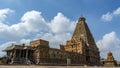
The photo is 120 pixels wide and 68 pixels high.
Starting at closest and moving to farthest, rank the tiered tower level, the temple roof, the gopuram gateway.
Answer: the gopuram gateway
the tiered tower level
the temple roof

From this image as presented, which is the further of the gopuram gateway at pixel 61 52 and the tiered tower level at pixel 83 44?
the tiered tower level at pixel 83 44

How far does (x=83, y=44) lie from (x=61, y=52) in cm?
1532

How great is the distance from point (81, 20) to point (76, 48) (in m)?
16.3

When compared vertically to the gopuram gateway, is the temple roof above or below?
above

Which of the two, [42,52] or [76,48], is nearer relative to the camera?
[42,52]

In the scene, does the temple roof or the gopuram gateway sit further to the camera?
the temple roof

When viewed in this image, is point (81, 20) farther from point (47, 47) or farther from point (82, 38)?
point (47, 47)

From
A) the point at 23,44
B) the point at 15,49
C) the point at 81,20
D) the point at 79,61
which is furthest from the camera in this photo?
the point at 81,20

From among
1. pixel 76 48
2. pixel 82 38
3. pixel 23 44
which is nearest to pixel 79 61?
pixel 76 48

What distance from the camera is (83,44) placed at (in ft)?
249

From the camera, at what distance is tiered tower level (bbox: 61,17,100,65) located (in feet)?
248

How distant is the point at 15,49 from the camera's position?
50.4 meters

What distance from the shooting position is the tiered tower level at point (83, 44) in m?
75.5

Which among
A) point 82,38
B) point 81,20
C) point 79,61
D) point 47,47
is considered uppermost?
point 81,20
